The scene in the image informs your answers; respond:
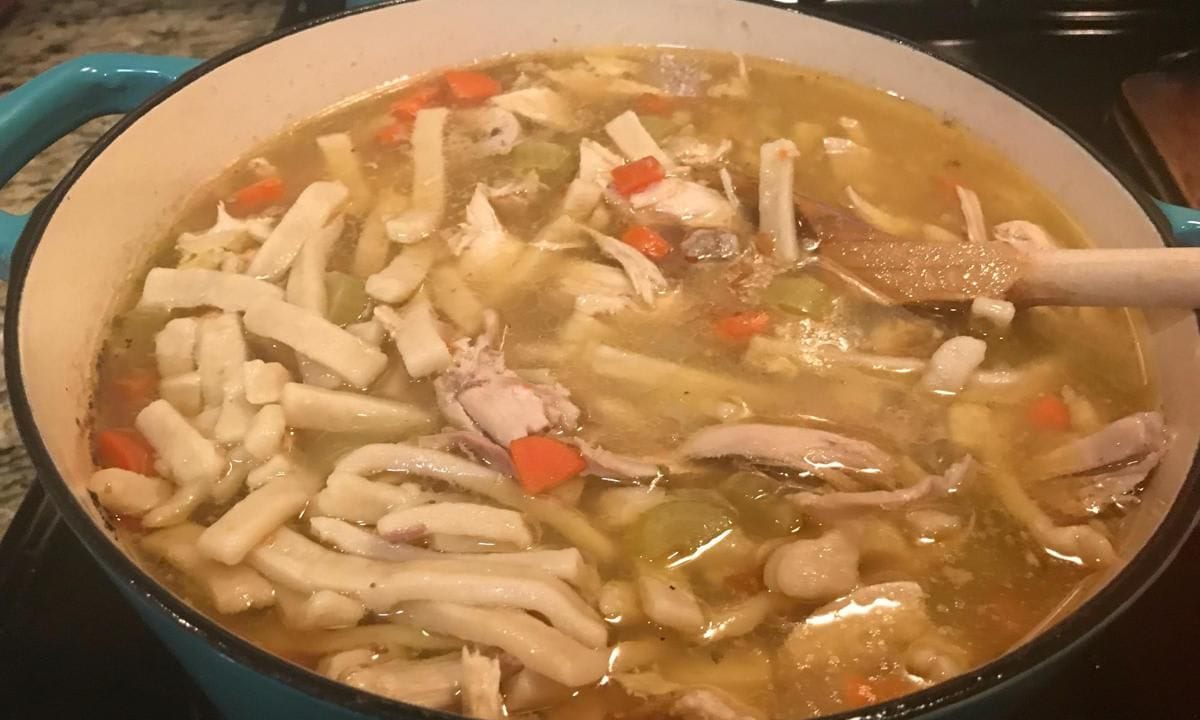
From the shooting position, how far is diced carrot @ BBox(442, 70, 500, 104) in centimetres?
227

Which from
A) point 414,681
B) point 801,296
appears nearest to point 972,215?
point 801,296

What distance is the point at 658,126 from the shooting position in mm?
2180

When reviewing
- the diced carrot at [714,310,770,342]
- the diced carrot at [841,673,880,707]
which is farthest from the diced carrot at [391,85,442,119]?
the diced carrot at [841,673,880,707]

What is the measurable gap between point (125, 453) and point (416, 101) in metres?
1.08

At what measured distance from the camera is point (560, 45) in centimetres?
240

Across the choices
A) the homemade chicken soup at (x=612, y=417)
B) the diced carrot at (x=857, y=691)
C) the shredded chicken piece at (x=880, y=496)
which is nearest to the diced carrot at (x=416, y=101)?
the homemade chicken soup at (x=612, y=417)

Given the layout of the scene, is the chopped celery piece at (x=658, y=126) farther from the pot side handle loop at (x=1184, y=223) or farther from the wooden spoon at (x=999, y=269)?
the pot side handle loop at (x=1184, y=223)

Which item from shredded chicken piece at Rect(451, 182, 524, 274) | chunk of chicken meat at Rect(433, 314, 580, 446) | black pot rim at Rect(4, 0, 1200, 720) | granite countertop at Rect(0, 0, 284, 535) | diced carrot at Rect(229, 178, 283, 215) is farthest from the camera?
granite countertop at Rect(0, 0, 284, 535)

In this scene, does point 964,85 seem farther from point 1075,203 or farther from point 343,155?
point 343,155

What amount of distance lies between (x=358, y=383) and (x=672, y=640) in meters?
0.63

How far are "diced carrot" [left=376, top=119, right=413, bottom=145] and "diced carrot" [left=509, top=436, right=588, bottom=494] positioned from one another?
939mm

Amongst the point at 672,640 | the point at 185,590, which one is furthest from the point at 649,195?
the point at 185,590

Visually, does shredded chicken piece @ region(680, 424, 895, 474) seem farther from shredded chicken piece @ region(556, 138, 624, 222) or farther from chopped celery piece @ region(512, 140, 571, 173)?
chopped celery piece @ region(512, 140, 571, 173)

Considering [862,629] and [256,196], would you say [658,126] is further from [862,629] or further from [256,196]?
[862,629]
